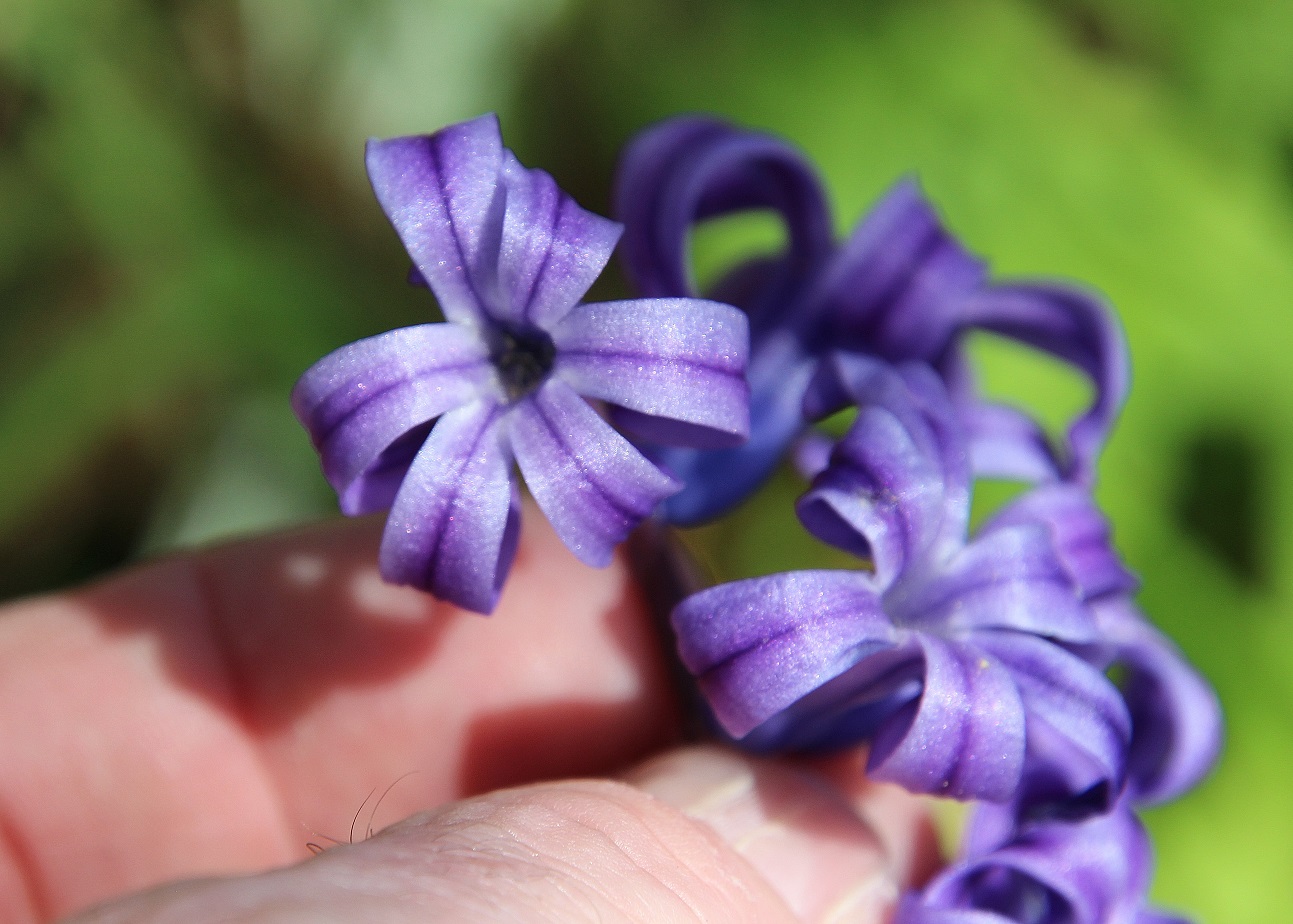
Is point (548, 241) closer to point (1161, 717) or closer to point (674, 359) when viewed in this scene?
point (674, 359)

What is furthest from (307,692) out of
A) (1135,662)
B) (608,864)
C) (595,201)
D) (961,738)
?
(595,201)

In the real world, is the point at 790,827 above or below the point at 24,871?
Answer: above

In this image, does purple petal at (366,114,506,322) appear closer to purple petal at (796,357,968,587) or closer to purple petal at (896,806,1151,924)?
purple petal at (796,357,968,587)

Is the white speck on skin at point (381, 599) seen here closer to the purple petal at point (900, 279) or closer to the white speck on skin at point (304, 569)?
the white speck on skin at point (304, 569)

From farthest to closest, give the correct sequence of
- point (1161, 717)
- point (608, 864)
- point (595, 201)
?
point (595, 201) < point (1161, 717) < point (608, 864)

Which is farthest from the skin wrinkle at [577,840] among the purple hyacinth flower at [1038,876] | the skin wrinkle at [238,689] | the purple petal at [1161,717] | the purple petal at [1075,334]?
the purple petal at [1075,334]

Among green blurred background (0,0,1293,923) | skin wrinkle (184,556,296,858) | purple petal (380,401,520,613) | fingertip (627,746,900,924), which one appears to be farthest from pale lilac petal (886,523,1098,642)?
green blurred background (0,0,1293,923)
